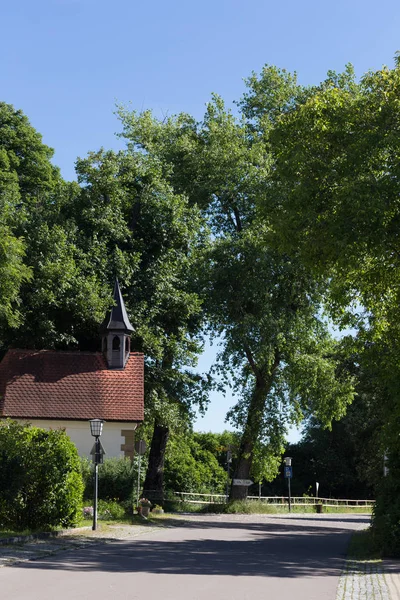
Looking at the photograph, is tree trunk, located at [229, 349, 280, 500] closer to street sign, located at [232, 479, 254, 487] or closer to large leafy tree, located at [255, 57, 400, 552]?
street sign, located at [232, 479, 254, 487]

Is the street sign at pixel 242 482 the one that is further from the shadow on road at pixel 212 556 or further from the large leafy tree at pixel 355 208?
the large leafy tree at pixel 355 208

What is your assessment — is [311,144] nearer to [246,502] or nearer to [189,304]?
[189,304]

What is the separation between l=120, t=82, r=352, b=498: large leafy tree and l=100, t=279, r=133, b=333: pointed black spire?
4.22 meters

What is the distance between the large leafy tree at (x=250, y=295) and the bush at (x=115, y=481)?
8755 millimetres

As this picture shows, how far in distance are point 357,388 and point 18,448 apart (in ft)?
69.8

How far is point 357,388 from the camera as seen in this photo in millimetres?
39031

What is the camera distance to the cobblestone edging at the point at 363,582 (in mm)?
12133

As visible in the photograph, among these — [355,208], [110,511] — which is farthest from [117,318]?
[355,208]

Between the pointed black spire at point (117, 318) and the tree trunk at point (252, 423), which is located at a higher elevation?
the pointed black spire at point (117, 318)

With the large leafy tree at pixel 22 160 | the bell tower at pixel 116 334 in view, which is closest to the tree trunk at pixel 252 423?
the bell tower at pixel 116 334

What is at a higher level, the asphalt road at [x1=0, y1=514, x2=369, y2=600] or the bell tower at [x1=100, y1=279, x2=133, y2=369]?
the bell tower at [x1=100, y1=279, x2=133, y2=369]

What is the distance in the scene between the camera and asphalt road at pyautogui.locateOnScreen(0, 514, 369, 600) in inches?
468

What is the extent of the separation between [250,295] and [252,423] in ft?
21.3

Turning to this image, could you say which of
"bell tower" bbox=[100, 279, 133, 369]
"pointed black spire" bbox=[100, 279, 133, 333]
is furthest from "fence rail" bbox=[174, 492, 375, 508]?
"pointed black spire" bbox=[100, 279, 133, 333]
